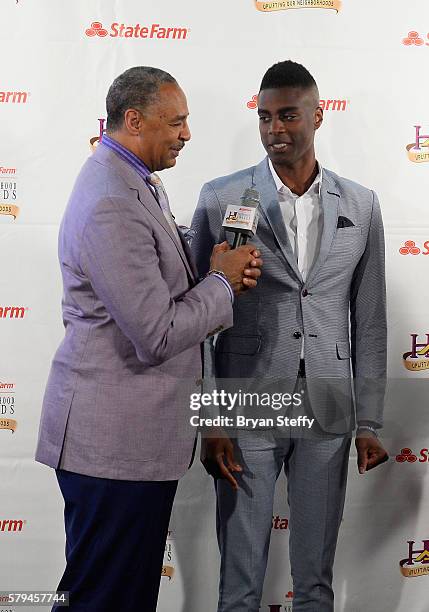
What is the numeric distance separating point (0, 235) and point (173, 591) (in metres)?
1.27

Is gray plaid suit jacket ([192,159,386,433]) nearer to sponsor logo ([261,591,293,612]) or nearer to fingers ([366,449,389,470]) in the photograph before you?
fingers ([366,449,389,470])

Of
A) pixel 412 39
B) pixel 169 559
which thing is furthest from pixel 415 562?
pixel 412 39

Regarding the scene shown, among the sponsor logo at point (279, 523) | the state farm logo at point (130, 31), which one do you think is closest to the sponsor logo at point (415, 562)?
the sponsor logo at point (279, 523)

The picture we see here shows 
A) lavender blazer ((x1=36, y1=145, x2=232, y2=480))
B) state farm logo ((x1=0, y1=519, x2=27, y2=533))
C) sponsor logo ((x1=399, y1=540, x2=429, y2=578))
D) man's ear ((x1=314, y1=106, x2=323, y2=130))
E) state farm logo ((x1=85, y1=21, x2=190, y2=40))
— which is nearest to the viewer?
lavender blazer ((x1=36, y1=145, x2=232, y2=480))

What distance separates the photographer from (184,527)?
8.14ft

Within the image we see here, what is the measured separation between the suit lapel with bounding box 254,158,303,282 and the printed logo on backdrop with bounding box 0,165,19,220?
75 cm

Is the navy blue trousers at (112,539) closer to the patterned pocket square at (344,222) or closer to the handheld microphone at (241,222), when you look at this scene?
the handheld microphone at (241,222)

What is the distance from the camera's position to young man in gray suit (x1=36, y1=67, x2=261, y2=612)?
64.9 inches

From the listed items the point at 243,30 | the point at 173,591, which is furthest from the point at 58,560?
the point at 243,30

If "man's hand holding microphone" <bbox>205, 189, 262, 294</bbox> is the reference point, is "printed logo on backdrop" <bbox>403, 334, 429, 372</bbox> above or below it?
below

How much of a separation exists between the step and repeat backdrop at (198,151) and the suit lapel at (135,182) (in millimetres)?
654

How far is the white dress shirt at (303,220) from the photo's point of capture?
6.78ft

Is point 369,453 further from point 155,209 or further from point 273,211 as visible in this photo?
point 155,209

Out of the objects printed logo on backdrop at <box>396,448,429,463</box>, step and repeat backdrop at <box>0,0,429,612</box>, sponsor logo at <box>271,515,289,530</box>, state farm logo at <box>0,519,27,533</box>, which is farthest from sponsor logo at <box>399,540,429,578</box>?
state farm logo at <box>0,519,27,533</box>
